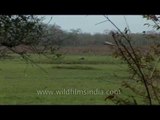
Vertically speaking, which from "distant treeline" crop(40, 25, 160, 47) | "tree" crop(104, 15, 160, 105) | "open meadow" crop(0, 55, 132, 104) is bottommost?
"open meadow" crop(0, 55, 132, 104)

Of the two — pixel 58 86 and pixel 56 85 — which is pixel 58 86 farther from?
pixel 56 85

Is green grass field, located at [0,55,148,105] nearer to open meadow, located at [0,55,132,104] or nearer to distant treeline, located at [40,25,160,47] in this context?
open meadow, located at [0,55,132,104]

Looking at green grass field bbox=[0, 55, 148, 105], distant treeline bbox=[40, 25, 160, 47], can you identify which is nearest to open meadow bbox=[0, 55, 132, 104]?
green grass field bbox=[0, 55, 148, 105]

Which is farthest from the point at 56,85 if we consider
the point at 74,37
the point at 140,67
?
the point at 140,67

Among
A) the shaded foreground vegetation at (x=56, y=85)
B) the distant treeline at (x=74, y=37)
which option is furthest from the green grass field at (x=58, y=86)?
the distant treeline at (x=74, y=37)

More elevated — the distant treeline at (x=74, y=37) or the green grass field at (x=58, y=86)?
the distant treeline at (x=74, y=37)

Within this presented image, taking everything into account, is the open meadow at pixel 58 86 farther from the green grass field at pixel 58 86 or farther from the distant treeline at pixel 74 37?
the distant treeline at pixel 74 37

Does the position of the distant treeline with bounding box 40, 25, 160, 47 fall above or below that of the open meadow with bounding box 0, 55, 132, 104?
above

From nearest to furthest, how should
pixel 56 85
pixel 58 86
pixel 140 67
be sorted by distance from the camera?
pixel 140 67
pixel 58 86
pixel 56 85
